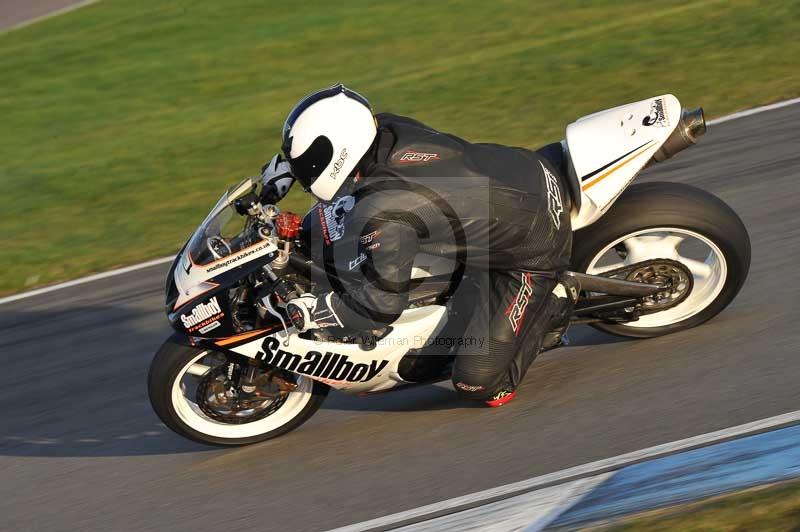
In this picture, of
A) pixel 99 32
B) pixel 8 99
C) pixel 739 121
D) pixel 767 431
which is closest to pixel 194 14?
pixel 99 32

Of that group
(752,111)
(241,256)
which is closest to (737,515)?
(241,256)

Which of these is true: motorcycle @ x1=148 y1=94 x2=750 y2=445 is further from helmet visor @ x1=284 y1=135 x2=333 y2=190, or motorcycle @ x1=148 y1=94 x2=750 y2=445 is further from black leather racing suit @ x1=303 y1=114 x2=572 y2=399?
helmet visor @ x1=284 y1=135 x2=333 y2=190

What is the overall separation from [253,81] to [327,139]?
904 cm

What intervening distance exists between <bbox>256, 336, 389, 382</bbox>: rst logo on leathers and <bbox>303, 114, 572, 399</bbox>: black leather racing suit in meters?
0.25

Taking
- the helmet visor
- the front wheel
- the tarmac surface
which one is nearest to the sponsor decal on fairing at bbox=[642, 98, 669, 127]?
the front wheel

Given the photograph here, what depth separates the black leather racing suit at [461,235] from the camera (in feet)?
16.0

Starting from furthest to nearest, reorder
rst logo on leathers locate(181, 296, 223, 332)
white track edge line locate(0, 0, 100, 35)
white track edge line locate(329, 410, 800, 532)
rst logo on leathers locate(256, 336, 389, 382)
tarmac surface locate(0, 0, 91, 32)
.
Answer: tarmac surface locate(0, 0, 91, 32)
white track edge line locate(0, 0, 100, 35)
rst logo on leathers locate(256, 336, 389, 382)
rst logo on leathers locate(181, 296, 223, 332)
white track edge line locate(329, 410, 800, 532)

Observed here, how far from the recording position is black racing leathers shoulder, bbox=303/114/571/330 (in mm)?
4852

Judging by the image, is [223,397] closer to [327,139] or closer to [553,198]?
[327,139]

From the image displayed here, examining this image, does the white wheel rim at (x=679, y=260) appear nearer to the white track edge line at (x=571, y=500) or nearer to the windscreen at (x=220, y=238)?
the white track edge line at (x=571, y=500)

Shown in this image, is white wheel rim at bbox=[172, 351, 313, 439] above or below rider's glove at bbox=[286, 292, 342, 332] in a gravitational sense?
below

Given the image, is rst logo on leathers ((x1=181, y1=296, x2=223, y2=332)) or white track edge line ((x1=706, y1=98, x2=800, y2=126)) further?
white track edge line ((x1=706, y1=98, x2=800, y2=126))

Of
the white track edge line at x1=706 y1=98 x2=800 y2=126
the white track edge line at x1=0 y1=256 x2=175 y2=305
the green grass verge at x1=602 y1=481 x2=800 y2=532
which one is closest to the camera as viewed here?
the green grass verge at x1=602 y1=481 x2=800 y2=532

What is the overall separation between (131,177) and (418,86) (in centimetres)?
343
